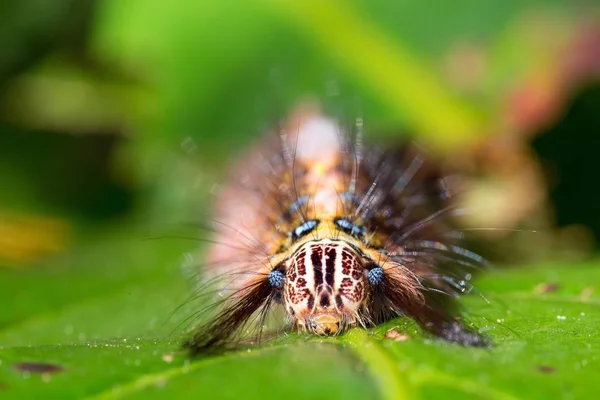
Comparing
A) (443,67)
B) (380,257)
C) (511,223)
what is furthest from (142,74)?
(380,257)

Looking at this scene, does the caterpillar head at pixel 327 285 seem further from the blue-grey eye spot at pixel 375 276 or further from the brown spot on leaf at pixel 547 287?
the brown spot on leaf at pixel 547 287

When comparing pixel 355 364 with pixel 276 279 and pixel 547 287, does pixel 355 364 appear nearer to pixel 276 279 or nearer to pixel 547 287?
pixel 276 279

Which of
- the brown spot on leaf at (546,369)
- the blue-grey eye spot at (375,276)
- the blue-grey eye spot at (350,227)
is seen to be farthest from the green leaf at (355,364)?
the blue-grey eye spot at (350,227)

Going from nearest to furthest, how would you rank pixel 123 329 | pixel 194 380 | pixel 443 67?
1. pixel 194 380
2. pixel 123 329
3. pixel 443 67

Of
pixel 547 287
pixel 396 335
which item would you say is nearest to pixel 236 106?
pixel 547 287

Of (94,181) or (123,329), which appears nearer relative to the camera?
(123,329)

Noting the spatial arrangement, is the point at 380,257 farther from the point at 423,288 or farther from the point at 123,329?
the point at 123,329

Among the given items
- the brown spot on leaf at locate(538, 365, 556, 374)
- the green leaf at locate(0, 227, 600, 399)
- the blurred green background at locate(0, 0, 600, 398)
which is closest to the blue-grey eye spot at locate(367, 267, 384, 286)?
the green leaf at locate(0, 227, 600, 399)
